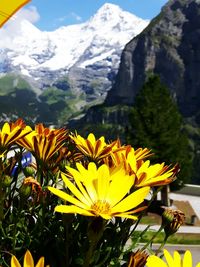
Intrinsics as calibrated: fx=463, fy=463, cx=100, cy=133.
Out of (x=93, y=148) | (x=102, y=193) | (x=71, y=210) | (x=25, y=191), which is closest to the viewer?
(x=71, y=210)

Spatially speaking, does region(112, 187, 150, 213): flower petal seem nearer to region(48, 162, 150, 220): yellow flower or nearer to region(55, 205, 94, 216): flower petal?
region(48, 162, 150, 220): yellow flower

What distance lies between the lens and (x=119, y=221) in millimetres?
1831

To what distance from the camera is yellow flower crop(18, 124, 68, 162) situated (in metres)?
1.97

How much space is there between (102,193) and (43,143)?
54 centimetres

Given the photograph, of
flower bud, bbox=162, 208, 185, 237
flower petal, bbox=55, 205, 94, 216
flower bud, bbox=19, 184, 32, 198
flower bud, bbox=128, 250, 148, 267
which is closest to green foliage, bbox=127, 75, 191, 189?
flower bud, bbox=162, 208, 185, 237

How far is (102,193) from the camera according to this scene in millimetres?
1516

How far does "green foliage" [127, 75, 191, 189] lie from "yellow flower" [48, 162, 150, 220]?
3173 centimetres

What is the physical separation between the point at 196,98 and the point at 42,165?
20092cm

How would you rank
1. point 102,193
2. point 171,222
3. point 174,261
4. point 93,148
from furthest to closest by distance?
point 93,148 < point 171,222 < point 102,193 < point 174,261

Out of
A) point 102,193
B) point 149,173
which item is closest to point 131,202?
point 102,193

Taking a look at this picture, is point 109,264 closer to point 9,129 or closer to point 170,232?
point 170,232

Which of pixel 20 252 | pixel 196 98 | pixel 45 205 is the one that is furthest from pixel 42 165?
pixel 196 98

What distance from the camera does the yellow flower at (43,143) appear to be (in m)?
1.97

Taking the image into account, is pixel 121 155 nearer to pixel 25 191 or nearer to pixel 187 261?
pixel 25 191
